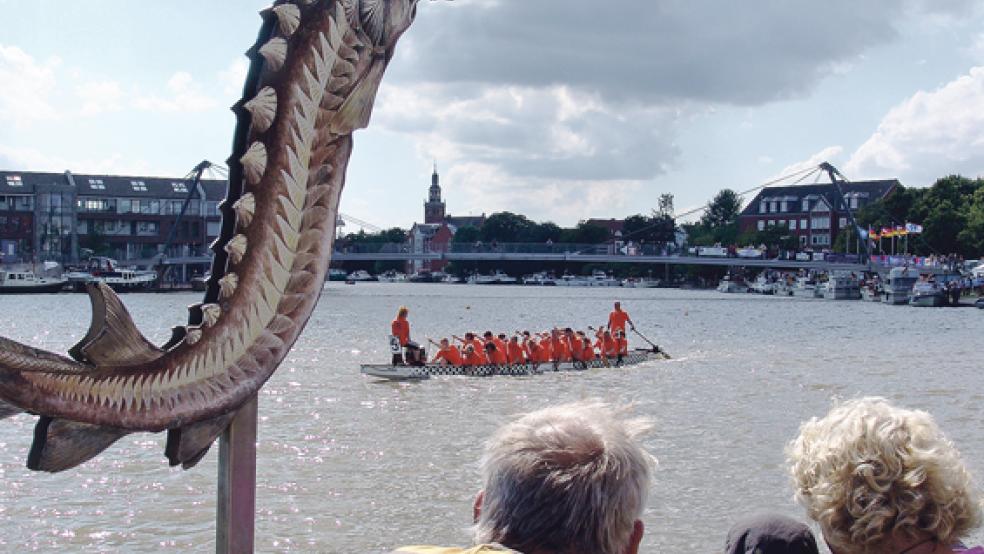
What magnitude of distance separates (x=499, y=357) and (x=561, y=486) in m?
25.4

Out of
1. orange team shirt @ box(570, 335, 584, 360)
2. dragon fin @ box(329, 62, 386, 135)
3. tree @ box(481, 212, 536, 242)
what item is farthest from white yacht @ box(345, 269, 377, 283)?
dragon fin @ box(329, 62, 386, 135)

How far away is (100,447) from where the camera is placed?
10.6 ft

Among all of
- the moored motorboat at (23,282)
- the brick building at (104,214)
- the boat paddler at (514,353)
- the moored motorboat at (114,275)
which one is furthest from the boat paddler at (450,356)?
the brick building at (104,214)

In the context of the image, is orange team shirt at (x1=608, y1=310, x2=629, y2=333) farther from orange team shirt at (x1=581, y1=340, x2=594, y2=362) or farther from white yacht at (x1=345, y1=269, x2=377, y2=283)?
white yacht at (x1=345, y1=269, x2=377, y2=283)

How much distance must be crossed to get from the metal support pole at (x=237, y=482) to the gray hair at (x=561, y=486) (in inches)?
60.2

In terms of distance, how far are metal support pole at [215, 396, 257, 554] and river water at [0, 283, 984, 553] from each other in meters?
1.49

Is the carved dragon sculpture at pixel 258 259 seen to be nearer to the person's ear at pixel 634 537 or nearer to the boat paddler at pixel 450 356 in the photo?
the person's ear at pixel 634 537

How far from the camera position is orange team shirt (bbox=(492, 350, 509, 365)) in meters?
27.4

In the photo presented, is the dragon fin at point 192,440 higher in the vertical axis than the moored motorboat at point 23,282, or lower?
higher

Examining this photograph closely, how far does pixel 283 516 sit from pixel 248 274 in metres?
10.2

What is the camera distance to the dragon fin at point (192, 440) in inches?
134

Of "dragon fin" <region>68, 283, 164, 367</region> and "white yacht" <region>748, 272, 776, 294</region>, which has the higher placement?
"dragon fin" <region>68, 283, 164, 367</region>

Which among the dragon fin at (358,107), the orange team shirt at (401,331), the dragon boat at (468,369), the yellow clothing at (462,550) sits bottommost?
the dragon boat at (468,369)

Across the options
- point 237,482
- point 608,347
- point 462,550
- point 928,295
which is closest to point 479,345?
point 608,347
